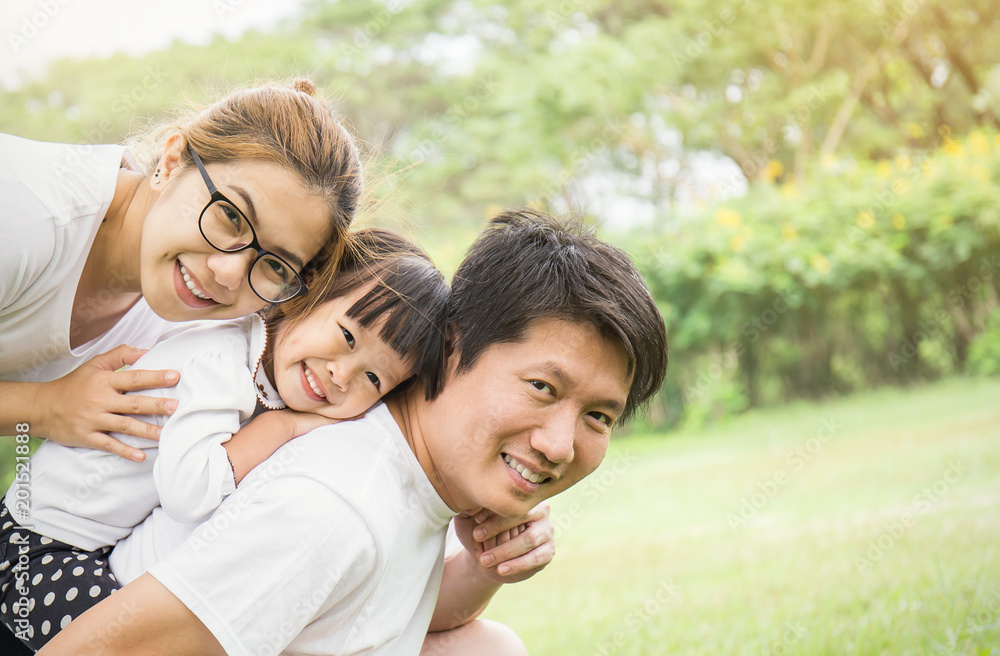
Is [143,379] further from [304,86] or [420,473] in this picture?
[304,86]

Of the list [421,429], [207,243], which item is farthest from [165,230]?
[421,429]

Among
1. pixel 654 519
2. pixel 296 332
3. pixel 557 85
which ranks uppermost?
pixel 557 85

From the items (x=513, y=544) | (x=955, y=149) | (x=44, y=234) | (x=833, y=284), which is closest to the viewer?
(x=44, y=234)

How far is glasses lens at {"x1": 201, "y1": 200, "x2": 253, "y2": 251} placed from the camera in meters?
2.18

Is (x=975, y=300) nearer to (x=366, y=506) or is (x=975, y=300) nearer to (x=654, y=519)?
(x=654, y=519)

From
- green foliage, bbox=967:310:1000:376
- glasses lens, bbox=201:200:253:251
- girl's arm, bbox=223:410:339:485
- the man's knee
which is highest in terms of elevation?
glasses lens, bbox=201:200:253:251

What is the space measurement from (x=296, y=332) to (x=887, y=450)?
5.95 m

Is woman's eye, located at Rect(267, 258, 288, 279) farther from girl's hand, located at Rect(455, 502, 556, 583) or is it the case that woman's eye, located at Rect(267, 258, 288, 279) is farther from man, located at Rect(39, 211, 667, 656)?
girl's hand, located at Rect(455, 502, 556, 583)

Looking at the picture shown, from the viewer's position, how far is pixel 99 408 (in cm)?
211

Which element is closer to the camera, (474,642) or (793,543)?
(474,642)

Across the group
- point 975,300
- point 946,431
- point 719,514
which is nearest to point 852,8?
point 975,300

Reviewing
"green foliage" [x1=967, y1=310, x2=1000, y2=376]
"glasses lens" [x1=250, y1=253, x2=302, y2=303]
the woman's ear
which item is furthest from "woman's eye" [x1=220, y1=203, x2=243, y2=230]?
"green foliage" [x1=967, y1=310, x2=1000, y2=376]

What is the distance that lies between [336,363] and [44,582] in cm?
86

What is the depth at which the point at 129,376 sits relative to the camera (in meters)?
2.13
